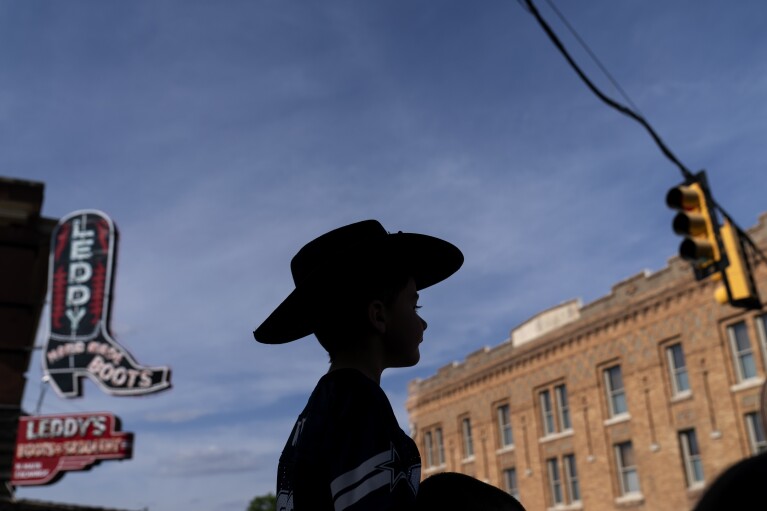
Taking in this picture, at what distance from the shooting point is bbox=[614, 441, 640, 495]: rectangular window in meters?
26.9

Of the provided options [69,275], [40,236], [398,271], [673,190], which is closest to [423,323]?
[398,271]

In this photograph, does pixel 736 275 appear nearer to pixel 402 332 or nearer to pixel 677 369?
pixel 402 332

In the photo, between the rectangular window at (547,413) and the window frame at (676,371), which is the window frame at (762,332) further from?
the rectangular window at (547,413)

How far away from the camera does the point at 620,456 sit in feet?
90.4

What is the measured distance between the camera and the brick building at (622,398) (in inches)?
944

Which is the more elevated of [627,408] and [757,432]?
[627,408]

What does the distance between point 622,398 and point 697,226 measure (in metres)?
22.6

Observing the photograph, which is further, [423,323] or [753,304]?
[753,304]

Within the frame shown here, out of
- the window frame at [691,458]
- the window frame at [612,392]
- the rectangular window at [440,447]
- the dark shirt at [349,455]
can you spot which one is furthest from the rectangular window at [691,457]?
the dark shirt at [349,455]

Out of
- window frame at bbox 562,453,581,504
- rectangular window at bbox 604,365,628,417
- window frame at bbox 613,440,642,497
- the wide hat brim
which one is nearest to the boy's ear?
the wide hat brim

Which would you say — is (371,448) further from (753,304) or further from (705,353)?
(705,353)

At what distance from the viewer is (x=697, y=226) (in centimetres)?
694

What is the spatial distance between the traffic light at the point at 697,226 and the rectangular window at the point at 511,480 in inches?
1060

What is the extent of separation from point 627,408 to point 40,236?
2123 centimetres
